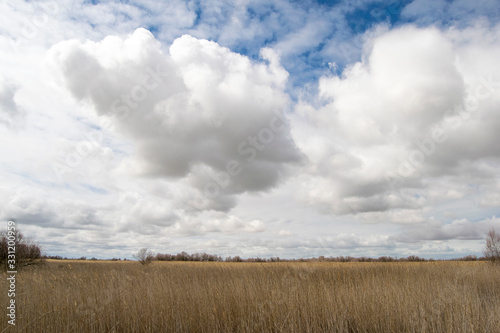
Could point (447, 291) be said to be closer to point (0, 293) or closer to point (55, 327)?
point (55, 327)

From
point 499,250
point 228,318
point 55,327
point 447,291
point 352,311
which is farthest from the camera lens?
point 499,250

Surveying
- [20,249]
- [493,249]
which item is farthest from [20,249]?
[493,249]

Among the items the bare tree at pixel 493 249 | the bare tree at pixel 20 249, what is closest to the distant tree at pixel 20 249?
the bare tree at pixel 20 249

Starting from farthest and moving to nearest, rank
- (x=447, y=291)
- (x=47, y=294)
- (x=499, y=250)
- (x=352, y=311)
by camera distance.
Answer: (x=499, y=250), (x=447, y=291), (x=47, y=294), (x=352, y=311)

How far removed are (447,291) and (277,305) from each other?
6.71m

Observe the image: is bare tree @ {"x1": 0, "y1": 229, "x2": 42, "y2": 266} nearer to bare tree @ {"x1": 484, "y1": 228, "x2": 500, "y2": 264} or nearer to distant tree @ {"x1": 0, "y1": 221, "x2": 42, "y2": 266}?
distant tree @ {"x1": 0, "y1": 221, "x2": 42, "y2": 266}

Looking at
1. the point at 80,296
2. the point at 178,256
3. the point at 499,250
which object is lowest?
the point at 178,256

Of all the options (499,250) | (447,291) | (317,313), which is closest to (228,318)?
(317,313)

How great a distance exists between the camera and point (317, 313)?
8.17 m

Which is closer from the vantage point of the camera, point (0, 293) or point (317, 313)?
point (317, 313)

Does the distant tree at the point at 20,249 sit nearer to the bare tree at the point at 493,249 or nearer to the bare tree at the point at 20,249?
the bare tree at the point at 20,249

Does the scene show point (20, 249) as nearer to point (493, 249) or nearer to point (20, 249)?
point (20, 249)

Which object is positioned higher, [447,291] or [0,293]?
[0,293]

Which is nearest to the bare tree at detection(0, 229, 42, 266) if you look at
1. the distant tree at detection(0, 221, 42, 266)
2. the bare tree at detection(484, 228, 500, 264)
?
the distant tree at detection(0, 221, 42, 266)
